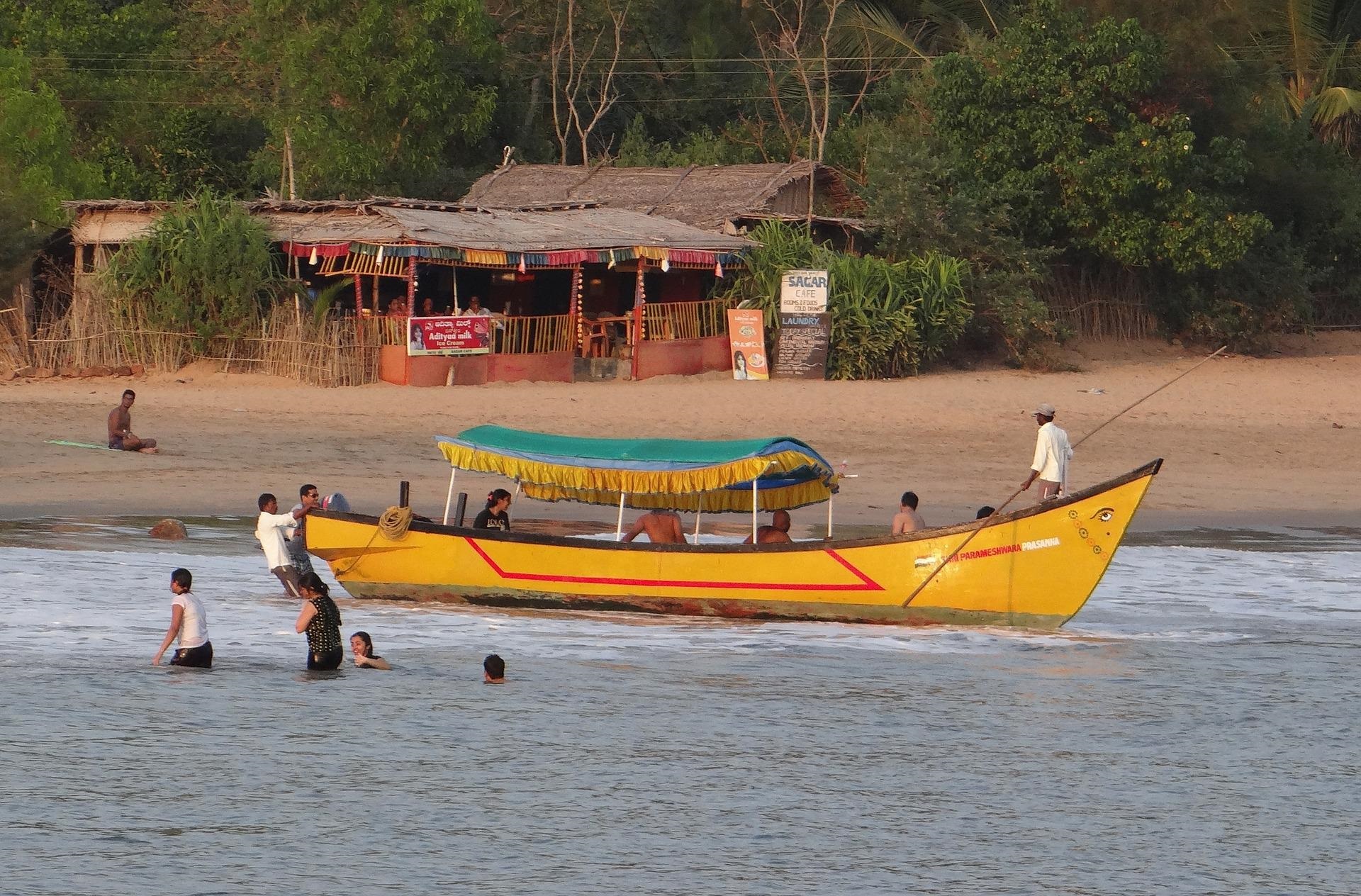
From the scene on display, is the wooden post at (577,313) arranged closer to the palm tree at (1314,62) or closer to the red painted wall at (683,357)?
the red painted wall at (683,357)

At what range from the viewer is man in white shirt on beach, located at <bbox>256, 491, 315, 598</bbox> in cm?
1448

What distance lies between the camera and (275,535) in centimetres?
1456

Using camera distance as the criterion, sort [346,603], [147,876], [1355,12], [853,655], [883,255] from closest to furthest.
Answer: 1. [147,876]
2. [853,655]
3. [346,603]
4. [883,255]
5. [1355,12]

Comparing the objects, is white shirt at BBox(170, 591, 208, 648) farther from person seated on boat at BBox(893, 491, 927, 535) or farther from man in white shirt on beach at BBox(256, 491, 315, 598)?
person seated on boat at BBox(893, 491, 927, 535)

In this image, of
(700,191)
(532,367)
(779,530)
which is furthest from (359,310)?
(779,530)

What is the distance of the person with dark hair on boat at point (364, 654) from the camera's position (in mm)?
13078

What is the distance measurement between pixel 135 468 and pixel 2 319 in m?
8.00

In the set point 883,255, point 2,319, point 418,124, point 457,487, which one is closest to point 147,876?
point 457,487

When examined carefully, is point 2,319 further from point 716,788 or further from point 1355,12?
point 1355,12

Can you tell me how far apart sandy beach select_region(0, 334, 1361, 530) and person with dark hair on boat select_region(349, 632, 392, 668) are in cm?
595

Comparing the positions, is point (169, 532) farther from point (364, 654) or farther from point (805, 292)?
point (805, 292)

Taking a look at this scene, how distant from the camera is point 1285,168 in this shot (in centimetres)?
3469

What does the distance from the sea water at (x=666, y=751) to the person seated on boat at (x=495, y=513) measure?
0.74 m

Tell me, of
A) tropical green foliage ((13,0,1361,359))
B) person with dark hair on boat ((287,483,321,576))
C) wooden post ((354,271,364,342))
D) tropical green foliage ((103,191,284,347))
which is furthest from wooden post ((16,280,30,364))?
person with dark hair on boat ((287,483,321,576))
